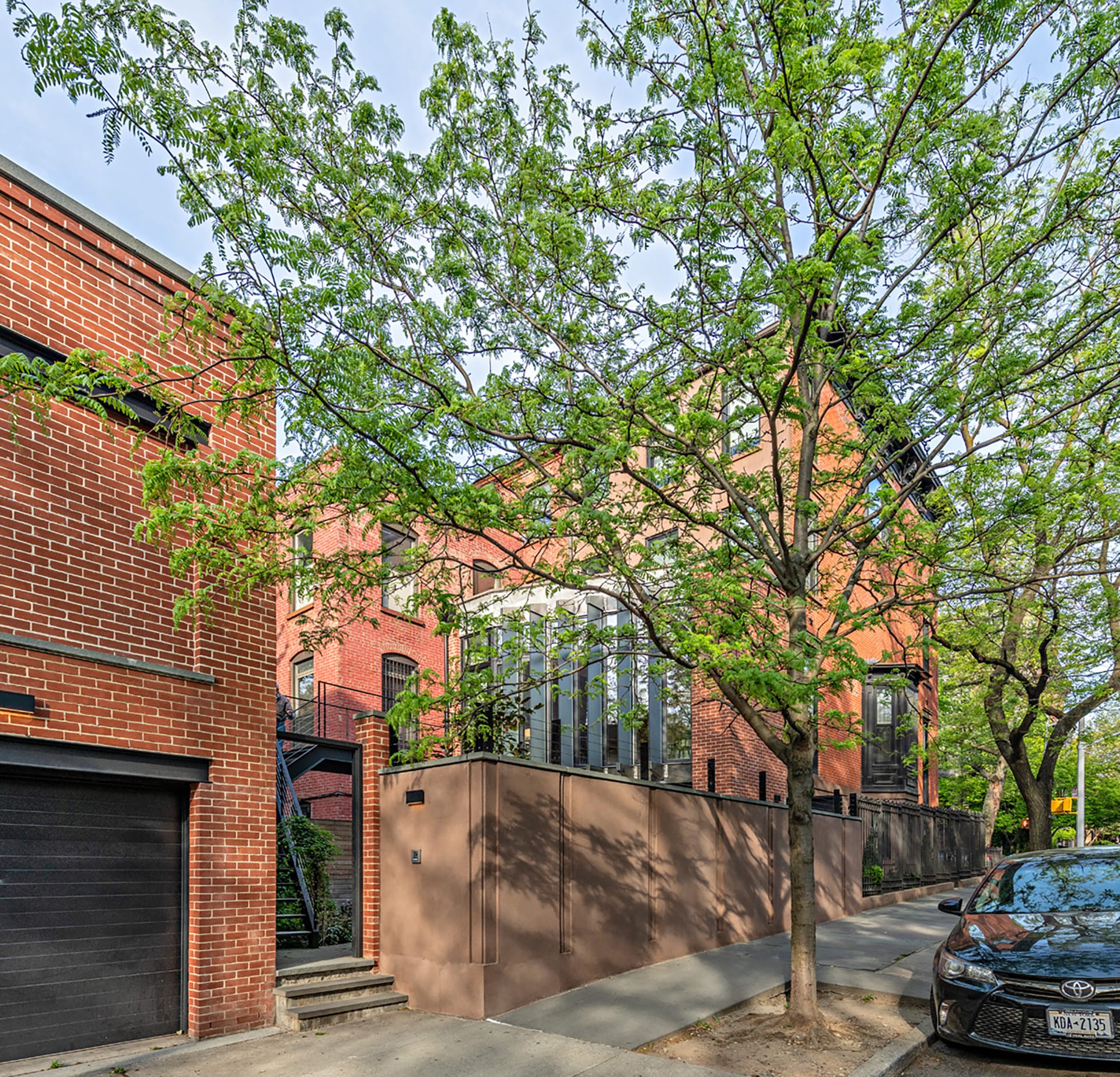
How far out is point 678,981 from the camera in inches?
399

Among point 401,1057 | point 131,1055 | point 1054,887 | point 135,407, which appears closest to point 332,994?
point 401,1057

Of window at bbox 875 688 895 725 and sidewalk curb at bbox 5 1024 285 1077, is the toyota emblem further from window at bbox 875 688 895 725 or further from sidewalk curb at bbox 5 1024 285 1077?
window at bbox 875 688 895 725

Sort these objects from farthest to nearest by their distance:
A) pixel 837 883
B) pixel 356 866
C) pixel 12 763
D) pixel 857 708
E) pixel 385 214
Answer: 1. pixel 857 708
2. pixel 837 883
3. pixel 356 866
4. pixel 385 214
5. pixel 12 763

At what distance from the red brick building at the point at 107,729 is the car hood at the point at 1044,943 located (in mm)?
6412

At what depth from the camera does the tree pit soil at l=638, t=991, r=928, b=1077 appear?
23.7ft

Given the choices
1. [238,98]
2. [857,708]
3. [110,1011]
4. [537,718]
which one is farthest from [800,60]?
[857,708]

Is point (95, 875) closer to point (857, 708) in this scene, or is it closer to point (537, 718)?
point (537, 718)

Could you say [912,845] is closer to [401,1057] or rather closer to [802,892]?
[802,892]

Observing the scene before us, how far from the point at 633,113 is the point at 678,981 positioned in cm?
927

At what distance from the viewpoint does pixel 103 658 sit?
25.6ft

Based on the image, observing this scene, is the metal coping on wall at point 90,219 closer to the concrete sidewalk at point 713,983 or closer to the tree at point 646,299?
the tree at point 646,299

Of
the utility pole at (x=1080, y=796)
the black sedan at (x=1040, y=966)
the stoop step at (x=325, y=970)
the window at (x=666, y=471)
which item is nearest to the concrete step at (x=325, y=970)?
the stoop step at (x=325, y=970)

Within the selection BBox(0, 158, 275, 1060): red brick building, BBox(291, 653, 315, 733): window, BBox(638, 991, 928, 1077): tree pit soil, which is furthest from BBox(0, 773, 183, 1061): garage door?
BBox(291, 653, 315, 733): window

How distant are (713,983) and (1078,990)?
4.52m
